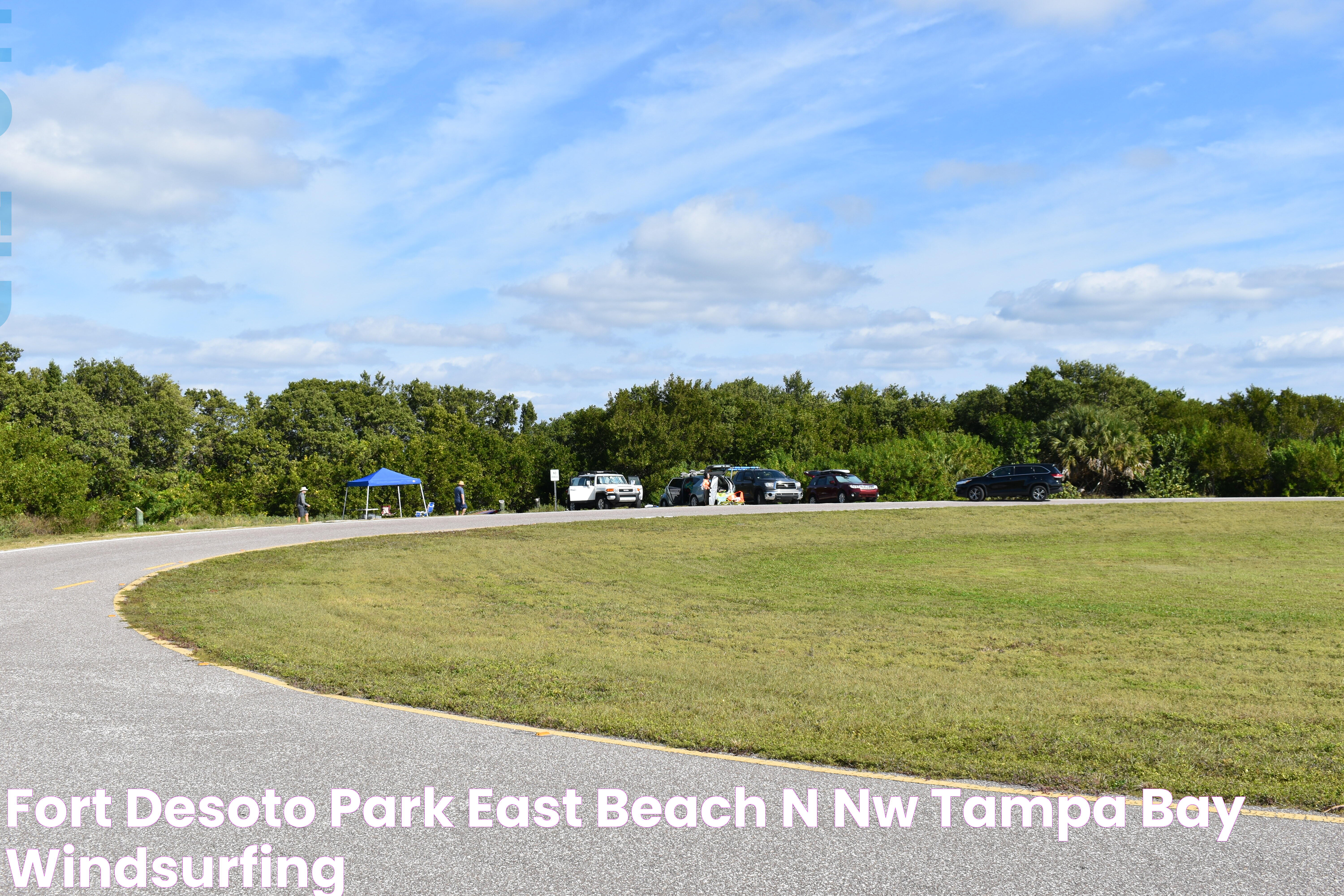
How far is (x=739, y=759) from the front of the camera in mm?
6672

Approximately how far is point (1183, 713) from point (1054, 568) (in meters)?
18.8

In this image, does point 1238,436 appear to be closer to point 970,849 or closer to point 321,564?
point 321,564

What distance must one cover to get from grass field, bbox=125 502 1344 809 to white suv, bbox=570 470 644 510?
1670 cm

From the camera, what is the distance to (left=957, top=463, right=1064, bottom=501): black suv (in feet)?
151

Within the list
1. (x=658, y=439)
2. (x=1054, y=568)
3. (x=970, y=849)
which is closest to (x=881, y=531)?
(x=1054, y=568)

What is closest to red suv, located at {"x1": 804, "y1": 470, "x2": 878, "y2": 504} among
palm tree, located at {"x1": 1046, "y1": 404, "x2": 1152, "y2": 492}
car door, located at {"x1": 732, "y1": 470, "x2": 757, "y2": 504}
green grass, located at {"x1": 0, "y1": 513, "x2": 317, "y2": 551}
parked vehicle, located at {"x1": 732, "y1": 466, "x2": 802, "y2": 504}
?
Answer: parked vehicle, located at {"x1": 732, "y1": 466, "x2": 802, "y2": 504}

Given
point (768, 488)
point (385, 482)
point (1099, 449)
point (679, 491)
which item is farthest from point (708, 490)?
point (1099, 449)

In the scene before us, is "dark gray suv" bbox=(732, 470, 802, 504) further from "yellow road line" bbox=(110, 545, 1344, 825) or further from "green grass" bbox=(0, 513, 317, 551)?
"yellow road line" bbox=(110, 545, 1344, 825)

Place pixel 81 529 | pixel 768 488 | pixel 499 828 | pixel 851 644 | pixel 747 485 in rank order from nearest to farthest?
pixel 499 828 → pixel 851 644 → pixel 81 529 → pixel 768 488 → pixel 747 485

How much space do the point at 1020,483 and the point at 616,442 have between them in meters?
35.0

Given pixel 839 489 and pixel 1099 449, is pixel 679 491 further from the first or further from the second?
pixel 1099 449

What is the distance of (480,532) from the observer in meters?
32.1

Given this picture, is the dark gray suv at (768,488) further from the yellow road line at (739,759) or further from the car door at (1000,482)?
the yellow road line at (739,759)

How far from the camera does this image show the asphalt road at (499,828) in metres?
4.73
